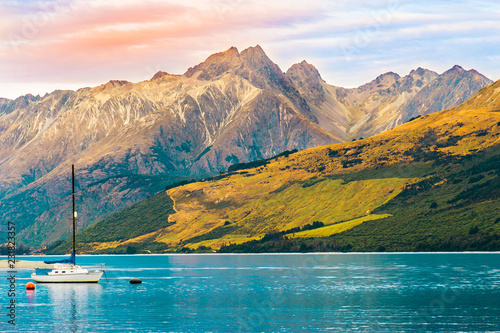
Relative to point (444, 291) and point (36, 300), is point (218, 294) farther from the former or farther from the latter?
point (444, 291)

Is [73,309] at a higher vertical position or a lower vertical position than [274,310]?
higher

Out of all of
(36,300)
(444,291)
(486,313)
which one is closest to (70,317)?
(36,300)

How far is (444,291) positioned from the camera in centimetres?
18475

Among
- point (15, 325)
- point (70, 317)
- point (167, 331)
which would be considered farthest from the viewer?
point (70, 317)

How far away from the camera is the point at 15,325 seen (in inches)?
5305

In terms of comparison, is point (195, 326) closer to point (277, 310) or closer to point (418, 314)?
point (277, 310)

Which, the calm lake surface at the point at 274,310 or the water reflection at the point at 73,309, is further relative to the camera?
the water reflection at the point at 73,309

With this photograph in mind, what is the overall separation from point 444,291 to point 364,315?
53.5 m

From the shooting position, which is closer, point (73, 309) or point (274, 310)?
point (274, 310)

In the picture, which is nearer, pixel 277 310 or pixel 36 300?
pixel 277 310

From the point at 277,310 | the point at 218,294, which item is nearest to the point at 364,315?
the point at 277,310

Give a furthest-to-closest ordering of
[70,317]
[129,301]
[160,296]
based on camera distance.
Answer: [160,296] < [129,301] < [70,317]

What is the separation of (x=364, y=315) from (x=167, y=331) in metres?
41.9

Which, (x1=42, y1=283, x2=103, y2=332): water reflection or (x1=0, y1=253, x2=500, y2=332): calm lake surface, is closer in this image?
(x1=0, y1=253, x2=500, y2=332): calm lake surface
